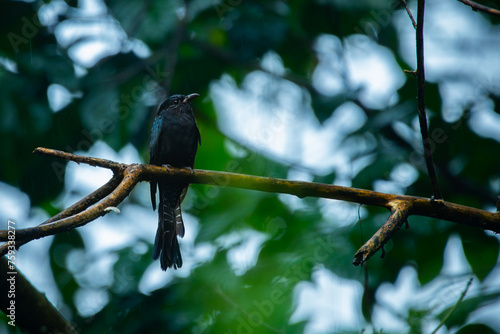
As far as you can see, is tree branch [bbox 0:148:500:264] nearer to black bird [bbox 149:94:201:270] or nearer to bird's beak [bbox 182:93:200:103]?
black bird [bbox 149:94:201:270]

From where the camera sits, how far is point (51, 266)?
196 inches

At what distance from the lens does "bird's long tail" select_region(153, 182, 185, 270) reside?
394 cm

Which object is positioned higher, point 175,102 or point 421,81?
point 421,81

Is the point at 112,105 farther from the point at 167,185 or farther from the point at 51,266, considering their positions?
the point at 51,266

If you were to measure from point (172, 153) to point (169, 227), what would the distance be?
888 mm

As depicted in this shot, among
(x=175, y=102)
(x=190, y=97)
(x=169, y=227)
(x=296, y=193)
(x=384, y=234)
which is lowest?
(x=169, y=227)

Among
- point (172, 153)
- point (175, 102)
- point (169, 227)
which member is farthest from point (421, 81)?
point (175, 102)

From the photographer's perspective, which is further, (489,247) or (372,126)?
(372,126)

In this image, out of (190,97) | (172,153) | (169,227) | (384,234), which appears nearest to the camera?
(384,234)

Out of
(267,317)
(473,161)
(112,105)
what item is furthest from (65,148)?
(473,161)

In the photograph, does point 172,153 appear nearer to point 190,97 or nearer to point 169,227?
point 190,97

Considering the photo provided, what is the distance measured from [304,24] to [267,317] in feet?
9.32

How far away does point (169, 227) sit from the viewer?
4180 millimetres

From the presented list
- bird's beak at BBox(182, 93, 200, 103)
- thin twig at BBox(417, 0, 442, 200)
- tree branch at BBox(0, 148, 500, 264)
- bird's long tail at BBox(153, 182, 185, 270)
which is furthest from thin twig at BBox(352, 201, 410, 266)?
bird's beak at BBox(182, 93, 200, 103)
